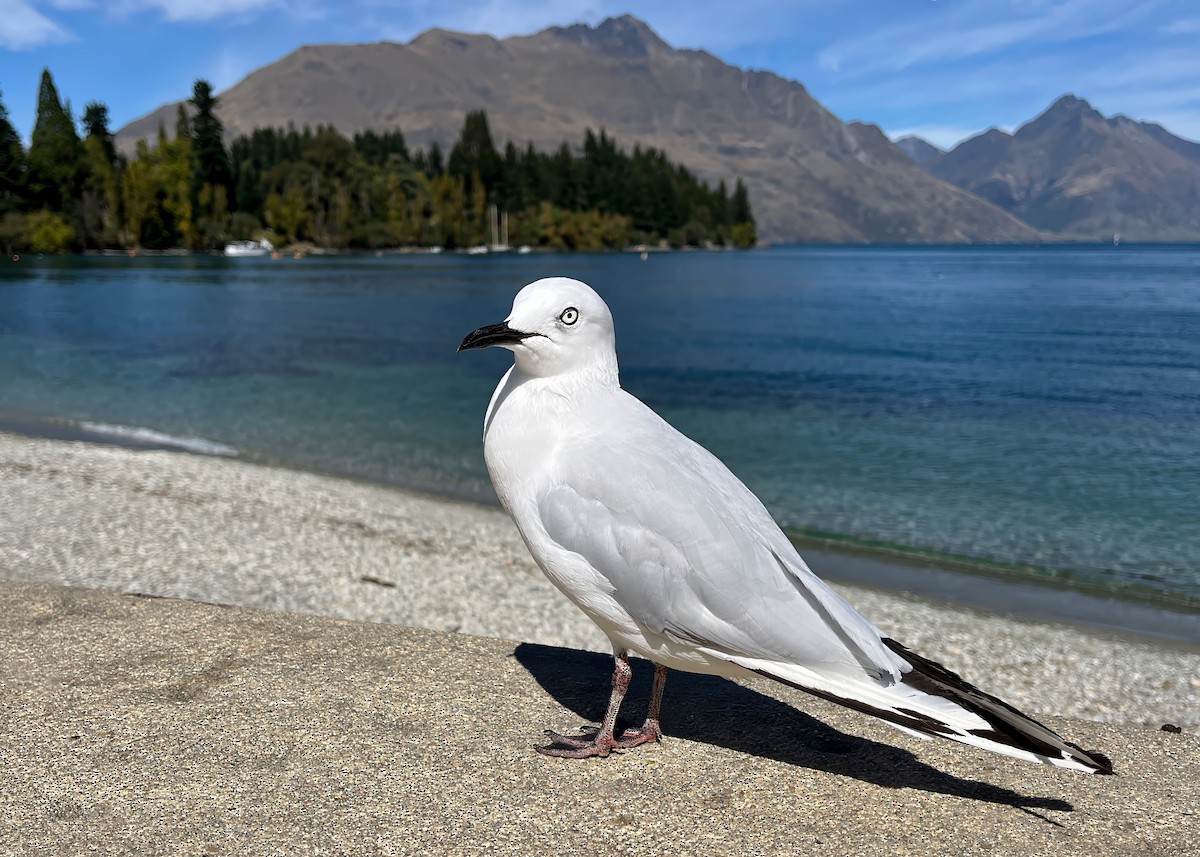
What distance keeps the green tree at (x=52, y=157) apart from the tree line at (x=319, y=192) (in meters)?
0.14

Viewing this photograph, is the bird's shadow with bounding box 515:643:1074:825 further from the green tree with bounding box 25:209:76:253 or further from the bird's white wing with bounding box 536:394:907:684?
the green tree with bounding box 25:209:76:253

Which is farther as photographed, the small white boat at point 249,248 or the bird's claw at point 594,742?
the small white boat at point 249,248

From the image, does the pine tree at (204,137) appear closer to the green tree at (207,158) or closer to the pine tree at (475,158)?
the green tree at (207,158)

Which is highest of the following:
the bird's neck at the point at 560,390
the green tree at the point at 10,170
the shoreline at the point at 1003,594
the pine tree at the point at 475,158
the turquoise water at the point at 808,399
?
the pine tree at the point at 475,158

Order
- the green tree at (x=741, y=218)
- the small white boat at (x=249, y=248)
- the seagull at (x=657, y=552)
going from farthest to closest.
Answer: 1. the green tree at (x=741, y=218)
2. the small white boat at (x=249, y=248)
3. the seagull at (x=657, y=552)

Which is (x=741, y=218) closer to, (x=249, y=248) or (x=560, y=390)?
(x=249, y=248)

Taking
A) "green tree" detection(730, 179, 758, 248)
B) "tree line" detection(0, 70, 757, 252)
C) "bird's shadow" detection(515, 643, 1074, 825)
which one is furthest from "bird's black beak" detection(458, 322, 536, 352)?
"green tree" detection(730, 179, 758, 248)

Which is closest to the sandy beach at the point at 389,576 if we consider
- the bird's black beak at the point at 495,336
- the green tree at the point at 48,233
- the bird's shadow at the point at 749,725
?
the bird's shadow at the point at 749,725

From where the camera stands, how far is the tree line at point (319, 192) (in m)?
120

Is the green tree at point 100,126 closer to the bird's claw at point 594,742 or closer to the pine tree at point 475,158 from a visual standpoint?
the pine tree at point 475,158

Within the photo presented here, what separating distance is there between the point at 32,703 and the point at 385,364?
28088 millimetres

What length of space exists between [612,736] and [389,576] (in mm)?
6068

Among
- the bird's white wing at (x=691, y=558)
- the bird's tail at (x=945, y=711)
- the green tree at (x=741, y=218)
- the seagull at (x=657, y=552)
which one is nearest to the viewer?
the bird's tail at (x=945, y=711)

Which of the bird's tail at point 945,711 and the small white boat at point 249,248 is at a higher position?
the small white boat at point 249,248
